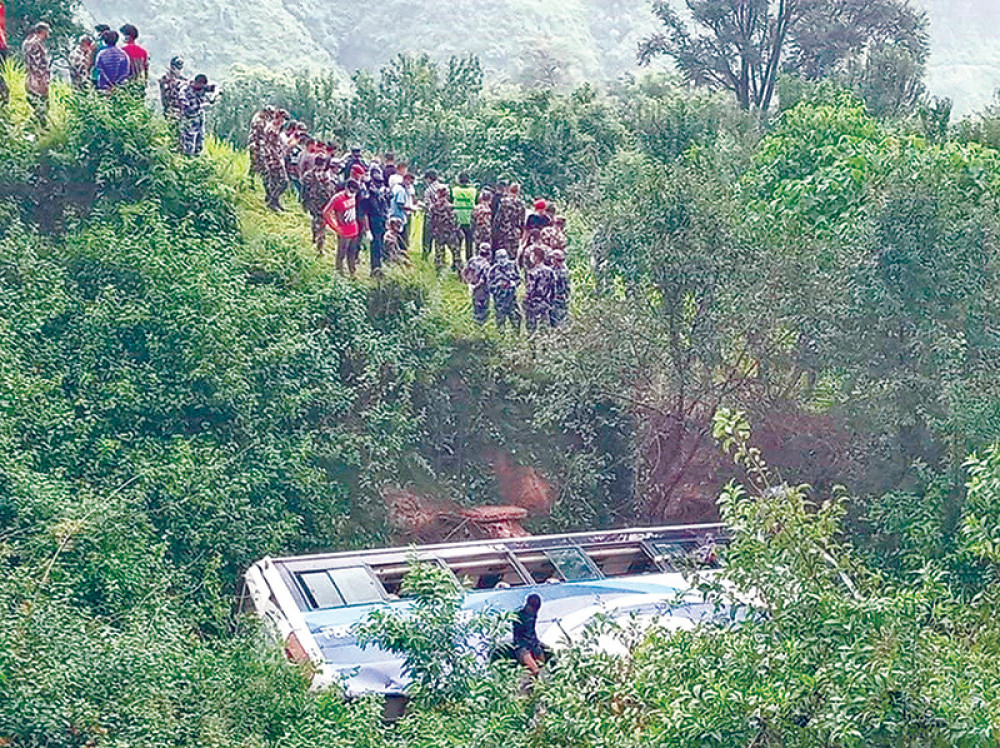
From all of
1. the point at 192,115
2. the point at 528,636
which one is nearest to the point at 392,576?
the point at 528,636

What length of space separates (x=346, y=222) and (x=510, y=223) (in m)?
2.33

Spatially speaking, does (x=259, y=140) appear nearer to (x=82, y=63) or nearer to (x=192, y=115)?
(x=192, y=115)

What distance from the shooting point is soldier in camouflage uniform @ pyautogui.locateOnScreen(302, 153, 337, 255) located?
18.0 metres

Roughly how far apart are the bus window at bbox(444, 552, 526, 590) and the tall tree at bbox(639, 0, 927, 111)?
21.1 m

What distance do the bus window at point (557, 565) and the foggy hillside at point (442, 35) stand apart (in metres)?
38.5

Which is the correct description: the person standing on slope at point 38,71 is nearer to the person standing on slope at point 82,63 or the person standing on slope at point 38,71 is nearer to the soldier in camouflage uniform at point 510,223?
the person standing on slope at point 82,63

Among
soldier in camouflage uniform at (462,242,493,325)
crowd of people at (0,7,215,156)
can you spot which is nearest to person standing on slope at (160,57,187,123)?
crowd of people at (0,7,215,156)

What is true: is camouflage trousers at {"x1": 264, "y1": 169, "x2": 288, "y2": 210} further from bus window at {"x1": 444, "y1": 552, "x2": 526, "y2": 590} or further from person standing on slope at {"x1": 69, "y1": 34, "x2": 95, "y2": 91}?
bus window at {"x1": 444, "y1": 552, "x2": 526, "y2": 590}

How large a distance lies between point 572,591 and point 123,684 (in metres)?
4.32

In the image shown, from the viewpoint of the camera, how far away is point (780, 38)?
32.6 metres

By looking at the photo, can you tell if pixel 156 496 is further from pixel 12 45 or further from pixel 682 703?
pixel 12 45

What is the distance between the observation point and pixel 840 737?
7539 millimetres

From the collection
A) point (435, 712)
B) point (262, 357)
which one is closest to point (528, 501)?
point (262, 357)

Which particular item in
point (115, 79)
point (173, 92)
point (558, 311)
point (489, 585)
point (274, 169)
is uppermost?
point (115, 79)
